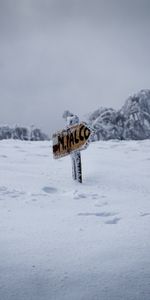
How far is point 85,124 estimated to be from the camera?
600 cm

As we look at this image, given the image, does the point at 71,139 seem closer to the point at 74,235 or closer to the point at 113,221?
the point at 113,221

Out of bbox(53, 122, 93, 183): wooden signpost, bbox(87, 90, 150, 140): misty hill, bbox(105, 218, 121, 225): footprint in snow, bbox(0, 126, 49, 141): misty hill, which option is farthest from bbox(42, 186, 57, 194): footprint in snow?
bbox(0, 126, 49, 141): misty hill

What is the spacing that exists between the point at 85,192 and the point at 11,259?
7.95 ft

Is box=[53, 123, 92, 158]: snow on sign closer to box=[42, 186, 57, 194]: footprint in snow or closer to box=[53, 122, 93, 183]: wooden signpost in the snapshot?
box=[53, 122, 93, 183]: wooden signpost

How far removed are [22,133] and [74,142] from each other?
57.8ft

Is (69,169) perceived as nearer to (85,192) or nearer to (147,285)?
(85,192)

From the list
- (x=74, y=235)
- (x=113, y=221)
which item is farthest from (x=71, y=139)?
(x=74, y=235)

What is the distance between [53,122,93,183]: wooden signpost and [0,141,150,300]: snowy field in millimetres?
291

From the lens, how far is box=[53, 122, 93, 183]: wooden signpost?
600cm

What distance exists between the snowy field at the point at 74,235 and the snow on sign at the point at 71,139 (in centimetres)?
44

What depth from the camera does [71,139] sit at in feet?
20.8

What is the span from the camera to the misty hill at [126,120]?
22906mm

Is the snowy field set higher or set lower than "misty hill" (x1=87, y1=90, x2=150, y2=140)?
lower

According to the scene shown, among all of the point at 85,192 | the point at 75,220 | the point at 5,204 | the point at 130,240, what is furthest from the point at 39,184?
the point at 130,240
